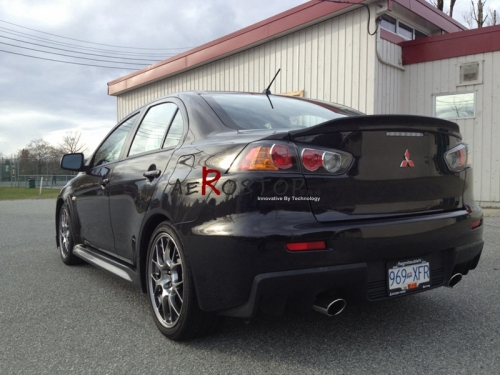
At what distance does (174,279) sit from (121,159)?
1406 millimetres

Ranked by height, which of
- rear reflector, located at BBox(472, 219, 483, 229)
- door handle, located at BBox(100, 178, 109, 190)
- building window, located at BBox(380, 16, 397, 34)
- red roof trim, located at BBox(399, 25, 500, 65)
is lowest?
rear reflector, located at BBox(472, 219, 483, 229)

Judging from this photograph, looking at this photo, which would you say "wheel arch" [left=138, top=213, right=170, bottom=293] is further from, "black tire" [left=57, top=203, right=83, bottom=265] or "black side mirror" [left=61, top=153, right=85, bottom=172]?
"black tire" [left=57, top=203, right=83, bottom=265]

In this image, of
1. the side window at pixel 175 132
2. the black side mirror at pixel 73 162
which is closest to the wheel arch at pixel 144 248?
the side window at pixel 175 132

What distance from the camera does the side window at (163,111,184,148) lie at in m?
3.25

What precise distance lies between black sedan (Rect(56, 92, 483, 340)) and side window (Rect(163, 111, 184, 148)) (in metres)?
0.02


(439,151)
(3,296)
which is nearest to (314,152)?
(439,151)

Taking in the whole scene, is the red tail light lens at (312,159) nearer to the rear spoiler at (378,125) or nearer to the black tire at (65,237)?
the rear spoiler at (378,125)

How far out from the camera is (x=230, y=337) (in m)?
2.93

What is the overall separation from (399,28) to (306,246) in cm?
1124

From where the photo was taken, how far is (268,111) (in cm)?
333

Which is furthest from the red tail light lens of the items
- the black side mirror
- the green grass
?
the green grass

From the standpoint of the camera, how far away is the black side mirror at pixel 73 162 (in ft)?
14.8

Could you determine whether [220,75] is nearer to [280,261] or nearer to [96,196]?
[96,196]

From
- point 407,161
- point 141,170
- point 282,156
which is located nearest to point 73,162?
point 141,170
